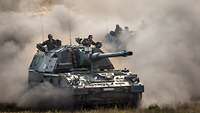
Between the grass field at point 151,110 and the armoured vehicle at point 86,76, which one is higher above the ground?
the armoured vehicle at point 86,76

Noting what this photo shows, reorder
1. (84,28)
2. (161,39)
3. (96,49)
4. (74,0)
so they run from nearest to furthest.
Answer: (96,49)
(161,39)
(84,28)
(74,0)

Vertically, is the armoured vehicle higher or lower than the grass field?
higher

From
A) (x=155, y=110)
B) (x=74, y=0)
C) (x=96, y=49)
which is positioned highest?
(x=74, y=0)

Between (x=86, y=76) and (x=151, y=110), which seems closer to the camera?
(x=151, y=110)

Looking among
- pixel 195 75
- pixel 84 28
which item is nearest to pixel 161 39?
pixel 195 75

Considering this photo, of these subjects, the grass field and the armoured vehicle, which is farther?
the armoured vehicle

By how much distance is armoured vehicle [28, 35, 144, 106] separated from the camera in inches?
989

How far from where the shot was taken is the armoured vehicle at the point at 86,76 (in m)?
25.1

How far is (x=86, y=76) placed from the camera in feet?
85.0

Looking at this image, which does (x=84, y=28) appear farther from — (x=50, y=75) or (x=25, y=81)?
(x=50, y=75)

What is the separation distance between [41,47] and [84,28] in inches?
595

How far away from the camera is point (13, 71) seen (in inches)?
1241

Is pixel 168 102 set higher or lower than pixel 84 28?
lower

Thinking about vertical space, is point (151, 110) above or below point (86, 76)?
below
